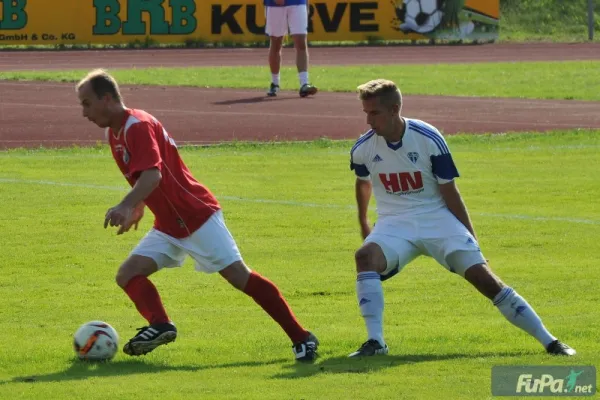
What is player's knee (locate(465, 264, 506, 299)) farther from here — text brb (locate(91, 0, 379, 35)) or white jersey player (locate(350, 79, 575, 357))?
text brb (locate(91, 0, 379, 35))

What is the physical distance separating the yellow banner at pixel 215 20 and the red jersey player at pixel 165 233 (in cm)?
3204

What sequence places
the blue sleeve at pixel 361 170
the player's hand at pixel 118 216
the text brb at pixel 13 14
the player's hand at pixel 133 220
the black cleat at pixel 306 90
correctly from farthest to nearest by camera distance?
the text brb at pixel 13 14, the black cleat at pixel 306 90, the blue sleeve at pixel 361 170, the player's hand at pixel 133 220, the player's hand at pixel 118 216

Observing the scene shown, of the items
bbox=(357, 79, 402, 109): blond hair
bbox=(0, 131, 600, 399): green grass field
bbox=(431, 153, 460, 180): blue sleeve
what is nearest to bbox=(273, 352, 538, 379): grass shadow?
bbox=(0, 131, 600, 399): green grass field

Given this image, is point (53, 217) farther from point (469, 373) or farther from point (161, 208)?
point (469, 373)

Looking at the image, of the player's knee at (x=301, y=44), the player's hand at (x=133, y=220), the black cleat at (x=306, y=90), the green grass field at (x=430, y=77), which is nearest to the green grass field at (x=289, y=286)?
the player's hand at (x=133, y=220)

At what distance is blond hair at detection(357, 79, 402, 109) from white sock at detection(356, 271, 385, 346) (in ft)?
3.17

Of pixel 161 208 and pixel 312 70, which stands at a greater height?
pixel 161 208

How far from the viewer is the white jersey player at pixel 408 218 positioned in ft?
25.9

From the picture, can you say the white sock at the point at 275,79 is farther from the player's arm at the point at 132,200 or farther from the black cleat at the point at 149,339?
the player's arm at the point at 132,200

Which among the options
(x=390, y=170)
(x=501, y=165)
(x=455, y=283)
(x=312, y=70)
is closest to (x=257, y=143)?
(x=501, y=165)

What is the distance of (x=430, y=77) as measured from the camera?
29.7m

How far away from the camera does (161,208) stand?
315 inches

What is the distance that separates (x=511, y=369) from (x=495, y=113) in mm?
15694

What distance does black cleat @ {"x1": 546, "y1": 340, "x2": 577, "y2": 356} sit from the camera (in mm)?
7660
